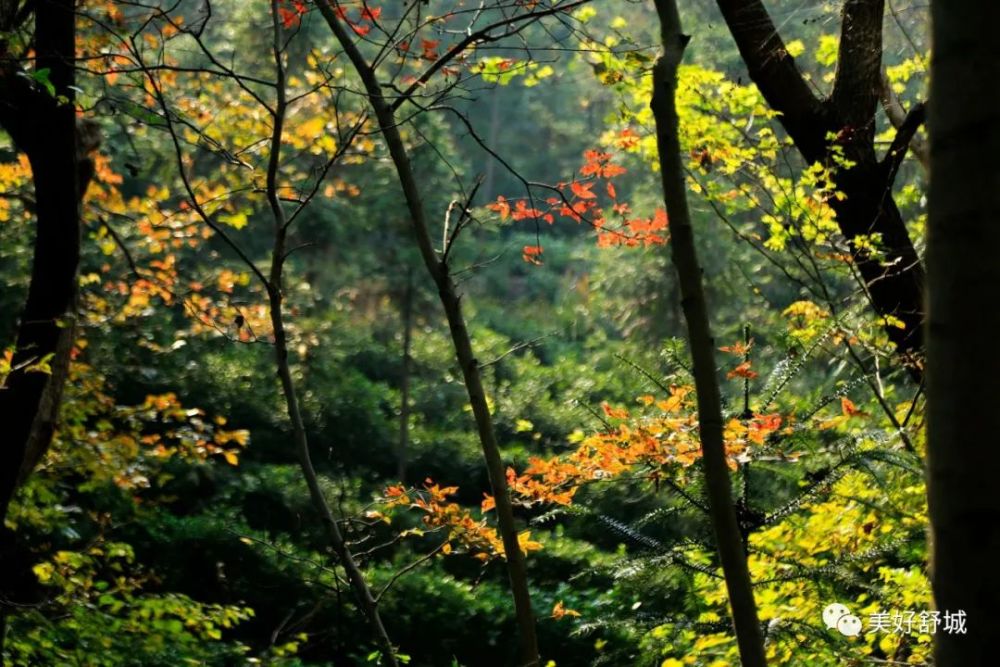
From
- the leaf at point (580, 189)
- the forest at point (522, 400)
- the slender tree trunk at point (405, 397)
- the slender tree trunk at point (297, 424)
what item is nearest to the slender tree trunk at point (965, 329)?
the forest at point (522, 400)

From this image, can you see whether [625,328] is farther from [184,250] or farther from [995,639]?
[995,639]

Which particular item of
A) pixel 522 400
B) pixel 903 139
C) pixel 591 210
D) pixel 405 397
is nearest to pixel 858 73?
pixel 903 139

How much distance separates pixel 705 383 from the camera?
71.4 inches

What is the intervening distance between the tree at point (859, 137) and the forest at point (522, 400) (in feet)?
0.05

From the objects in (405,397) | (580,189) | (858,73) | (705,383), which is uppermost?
(405,397)

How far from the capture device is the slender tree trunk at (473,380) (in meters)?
2.68

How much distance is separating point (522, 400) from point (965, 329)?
1488 cm

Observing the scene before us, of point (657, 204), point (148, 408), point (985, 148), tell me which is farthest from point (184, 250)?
point (985, 148)

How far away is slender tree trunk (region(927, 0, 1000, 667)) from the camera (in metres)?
0.88

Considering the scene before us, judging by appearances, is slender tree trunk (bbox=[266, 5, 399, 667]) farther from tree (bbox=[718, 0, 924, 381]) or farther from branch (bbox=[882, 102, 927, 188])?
branch (bbox=[882, 102, 927, 188])

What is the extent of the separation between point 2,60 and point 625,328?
1572cm

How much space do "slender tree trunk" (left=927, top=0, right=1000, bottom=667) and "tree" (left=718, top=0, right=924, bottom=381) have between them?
2940mm

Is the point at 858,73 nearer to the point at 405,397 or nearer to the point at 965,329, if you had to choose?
the point at 965,329

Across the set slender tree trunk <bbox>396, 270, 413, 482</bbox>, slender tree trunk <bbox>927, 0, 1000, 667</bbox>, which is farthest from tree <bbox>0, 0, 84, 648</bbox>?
slender tree trunk <bbox>396, 270, 413, 482</bbox>
